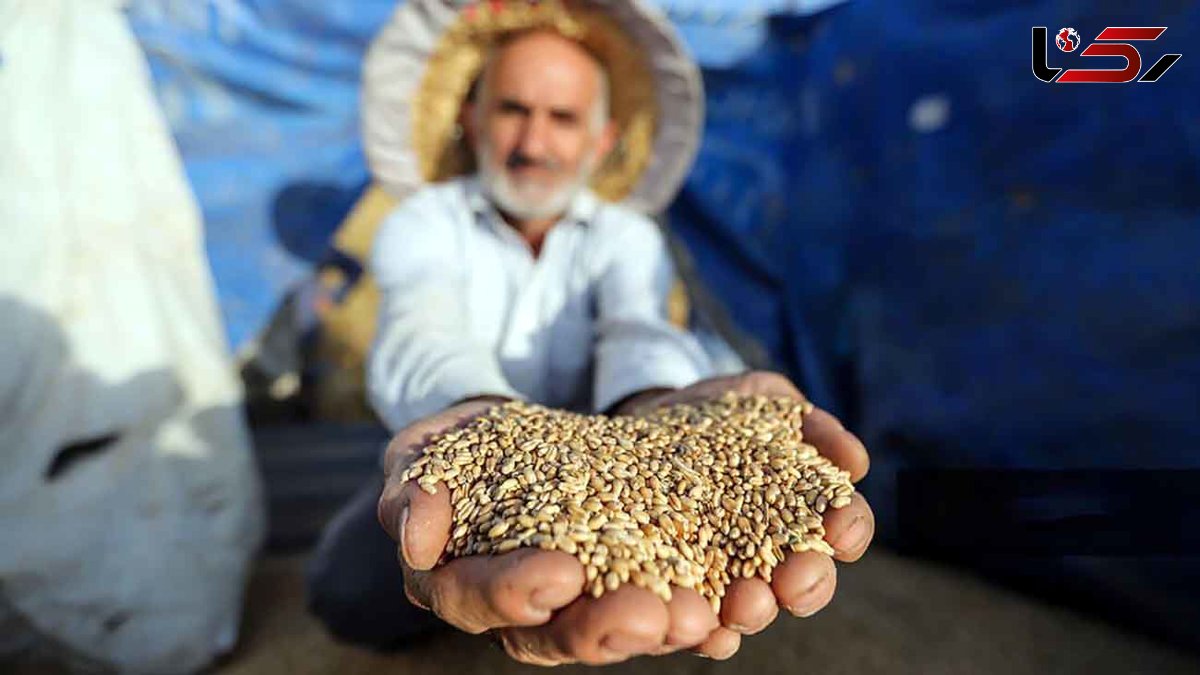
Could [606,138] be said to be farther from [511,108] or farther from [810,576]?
[810,576]

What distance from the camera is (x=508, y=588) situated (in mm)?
676

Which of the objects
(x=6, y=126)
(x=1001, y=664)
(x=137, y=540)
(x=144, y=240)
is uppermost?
(x=6, y=126)

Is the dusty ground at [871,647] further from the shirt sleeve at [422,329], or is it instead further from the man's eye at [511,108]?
the man's eye at [511,108]

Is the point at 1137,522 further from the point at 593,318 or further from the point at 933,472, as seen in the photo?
the point at 593,318

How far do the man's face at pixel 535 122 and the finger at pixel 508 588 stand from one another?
112 cm

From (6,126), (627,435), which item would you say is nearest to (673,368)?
(627,435)

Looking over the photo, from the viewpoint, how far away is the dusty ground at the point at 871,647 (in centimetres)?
153

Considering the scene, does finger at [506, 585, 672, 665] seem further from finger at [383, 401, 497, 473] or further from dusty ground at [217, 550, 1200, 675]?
dusty ground at [217, 550, 1200, 675]

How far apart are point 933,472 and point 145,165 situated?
2.20 m

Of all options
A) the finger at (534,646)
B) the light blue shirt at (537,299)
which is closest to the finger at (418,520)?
the finger at (534,646)

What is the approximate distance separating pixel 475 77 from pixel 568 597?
1.63 m

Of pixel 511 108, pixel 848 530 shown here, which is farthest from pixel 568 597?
pixel 511 108

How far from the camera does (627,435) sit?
104cm

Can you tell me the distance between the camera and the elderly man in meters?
0.73
